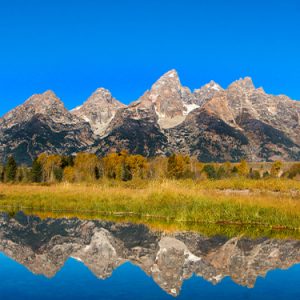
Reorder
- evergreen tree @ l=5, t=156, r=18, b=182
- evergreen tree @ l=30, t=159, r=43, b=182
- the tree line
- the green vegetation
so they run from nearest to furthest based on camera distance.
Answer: the green vegetation < evergreen tree @ l=5, t=156, r=18, b=182 < the tree line < evergreen tree @ l=30, t=159, r=43, b=182

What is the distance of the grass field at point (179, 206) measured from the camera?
98.0 feet

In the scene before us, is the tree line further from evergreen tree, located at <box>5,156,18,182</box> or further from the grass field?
the grass field

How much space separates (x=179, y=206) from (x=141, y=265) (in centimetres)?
1436

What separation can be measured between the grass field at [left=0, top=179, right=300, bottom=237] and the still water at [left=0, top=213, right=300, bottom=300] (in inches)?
169

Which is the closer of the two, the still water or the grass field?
the still water

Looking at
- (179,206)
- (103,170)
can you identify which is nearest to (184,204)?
(179,206)

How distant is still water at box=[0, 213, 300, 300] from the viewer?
15.8 meters

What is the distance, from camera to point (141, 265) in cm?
1998

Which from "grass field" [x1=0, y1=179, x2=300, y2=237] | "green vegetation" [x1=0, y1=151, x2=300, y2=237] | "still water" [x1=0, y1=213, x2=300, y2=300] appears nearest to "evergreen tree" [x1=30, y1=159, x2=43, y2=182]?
"green vegetation" [x1=0, y1=151, x2=300, y2=237]

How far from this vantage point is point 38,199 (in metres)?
44.6

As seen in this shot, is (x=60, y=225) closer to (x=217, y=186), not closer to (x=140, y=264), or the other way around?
(x=140, y=264)

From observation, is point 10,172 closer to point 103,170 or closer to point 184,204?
point 103,170

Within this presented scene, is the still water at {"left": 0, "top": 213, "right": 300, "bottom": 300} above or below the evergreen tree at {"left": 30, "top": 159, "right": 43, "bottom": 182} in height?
below

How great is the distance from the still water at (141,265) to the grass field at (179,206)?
4.30 meters
